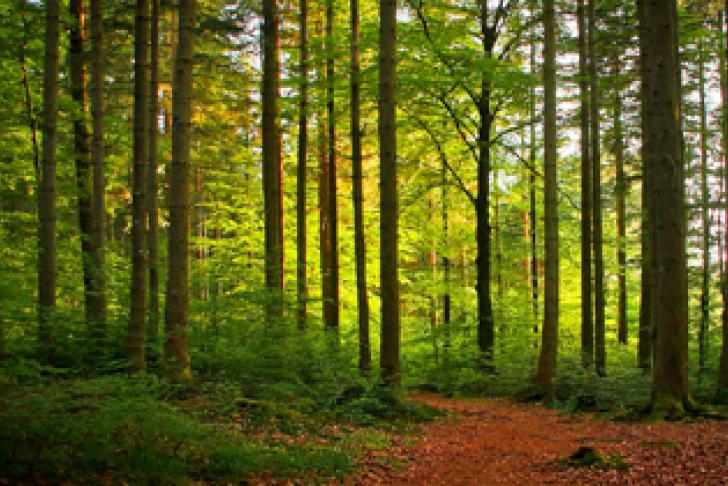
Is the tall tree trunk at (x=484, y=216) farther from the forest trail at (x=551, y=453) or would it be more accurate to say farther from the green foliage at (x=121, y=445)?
the green foliage at (x=121, y=445)

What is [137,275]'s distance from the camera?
377 inches

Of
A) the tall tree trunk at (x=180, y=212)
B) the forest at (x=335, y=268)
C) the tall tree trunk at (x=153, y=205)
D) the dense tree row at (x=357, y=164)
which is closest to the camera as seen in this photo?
the forest at (x=335, y=268)

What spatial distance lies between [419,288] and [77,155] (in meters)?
14.2

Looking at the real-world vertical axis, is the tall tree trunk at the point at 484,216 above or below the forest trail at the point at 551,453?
above

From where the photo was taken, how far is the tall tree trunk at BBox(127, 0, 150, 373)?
9.51 m

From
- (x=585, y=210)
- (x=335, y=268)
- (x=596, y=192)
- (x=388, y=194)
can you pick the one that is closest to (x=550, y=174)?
(x=585, y=210)

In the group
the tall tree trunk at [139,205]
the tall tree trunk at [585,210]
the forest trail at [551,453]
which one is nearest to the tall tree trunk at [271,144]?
the tall tree trunk at [139,205]

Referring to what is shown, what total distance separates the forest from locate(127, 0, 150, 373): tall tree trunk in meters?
0.04

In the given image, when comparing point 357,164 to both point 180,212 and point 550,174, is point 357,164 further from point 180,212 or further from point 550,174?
point 180,212

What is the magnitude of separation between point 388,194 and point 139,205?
435 centimetres

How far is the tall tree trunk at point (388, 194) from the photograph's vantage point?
10.8m

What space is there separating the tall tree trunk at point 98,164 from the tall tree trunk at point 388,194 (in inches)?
216

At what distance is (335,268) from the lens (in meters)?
17.0

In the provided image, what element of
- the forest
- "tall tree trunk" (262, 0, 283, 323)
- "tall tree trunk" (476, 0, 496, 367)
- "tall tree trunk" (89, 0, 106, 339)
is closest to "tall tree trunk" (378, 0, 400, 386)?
the forest
